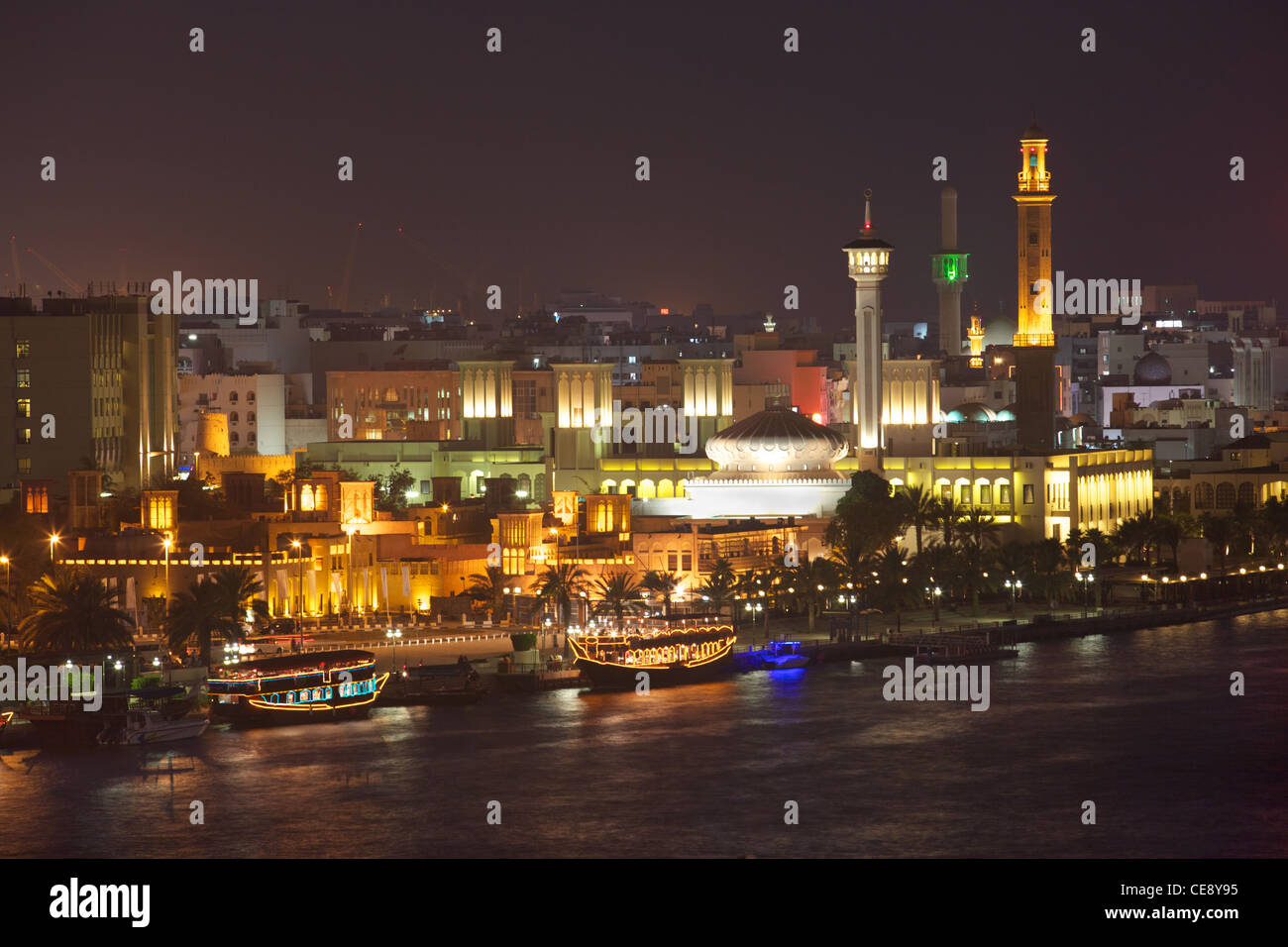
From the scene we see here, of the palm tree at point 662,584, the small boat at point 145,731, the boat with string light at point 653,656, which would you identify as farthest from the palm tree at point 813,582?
the small boat at point 145,731

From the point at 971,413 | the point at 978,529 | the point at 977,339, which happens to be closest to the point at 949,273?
the point at 977,339

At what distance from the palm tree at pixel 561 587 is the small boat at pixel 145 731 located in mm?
14707

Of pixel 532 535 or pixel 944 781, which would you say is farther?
pixel 532 535

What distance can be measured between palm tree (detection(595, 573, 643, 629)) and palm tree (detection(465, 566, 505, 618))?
112 inches

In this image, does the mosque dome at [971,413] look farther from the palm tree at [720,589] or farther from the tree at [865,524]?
the palm tree at [720,589]

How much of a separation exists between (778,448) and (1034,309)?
14.1 m

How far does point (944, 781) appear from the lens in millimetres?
63500

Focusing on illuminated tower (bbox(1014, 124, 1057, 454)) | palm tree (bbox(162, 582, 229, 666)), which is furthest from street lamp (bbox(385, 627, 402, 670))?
illuminated tower (bbox(1014, 124, 1057, 454))

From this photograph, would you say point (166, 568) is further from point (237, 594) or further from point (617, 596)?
point (617, 596)

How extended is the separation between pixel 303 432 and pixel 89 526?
121ft

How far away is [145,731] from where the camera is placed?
67312mm
